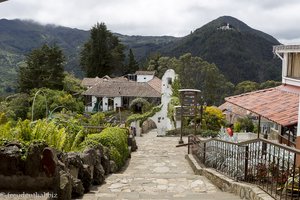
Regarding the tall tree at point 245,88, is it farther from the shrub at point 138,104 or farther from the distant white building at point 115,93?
the shrub at point 138,104

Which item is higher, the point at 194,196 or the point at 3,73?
the point at 3,73

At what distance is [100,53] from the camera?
64812mm

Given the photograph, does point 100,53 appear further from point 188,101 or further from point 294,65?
point 294,65

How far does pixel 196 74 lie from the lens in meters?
54.8

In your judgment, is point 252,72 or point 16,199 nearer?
point 16,199

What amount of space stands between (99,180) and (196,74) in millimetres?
47503

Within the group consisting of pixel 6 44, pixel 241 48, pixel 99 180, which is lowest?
pixel 99 180

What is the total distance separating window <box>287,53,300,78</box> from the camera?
14297 mm

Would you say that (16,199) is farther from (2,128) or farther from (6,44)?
(6,44)

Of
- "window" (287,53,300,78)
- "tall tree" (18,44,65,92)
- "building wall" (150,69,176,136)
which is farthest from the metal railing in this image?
"tall tree" (18,44,65,92)

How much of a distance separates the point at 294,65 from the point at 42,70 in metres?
34.0

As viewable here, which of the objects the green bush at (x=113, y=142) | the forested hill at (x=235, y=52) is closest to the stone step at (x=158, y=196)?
the green bush at (x=113, y=142)

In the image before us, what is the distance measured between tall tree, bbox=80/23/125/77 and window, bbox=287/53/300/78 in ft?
171

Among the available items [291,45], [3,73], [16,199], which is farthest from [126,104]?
[3,73]
